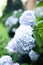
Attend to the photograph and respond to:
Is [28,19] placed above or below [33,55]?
above

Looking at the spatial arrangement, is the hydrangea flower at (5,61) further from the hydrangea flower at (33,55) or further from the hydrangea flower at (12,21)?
the hydrangea flower at (12,21)

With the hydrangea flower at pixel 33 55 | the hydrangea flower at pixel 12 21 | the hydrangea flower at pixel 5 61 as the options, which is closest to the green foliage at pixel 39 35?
the hydrangea flower at pixel 33 55

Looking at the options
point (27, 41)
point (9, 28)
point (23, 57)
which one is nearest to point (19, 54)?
point (23, 57)

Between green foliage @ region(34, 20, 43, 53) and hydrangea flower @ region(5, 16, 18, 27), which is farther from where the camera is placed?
hydrangea flower @ region(5, 16, 18, 27)

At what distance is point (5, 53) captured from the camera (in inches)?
42.6

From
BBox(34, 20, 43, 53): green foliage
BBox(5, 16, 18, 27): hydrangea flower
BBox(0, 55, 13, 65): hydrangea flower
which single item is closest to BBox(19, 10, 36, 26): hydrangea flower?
BBox(34, 20, 43, 53): green foliage

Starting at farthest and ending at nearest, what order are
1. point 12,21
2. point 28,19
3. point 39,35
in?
point 12,21
point 28,19
point 39,35

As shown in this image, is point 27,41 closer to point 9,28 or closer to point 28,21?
point 28,21

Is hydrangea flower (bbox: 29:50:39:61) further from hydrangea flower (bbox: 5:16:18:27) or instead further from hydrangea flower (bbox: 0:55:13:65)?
hydrangea flower (bbox: 5:16:18:27)

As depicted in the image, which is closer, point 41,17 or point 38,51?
point 38,51

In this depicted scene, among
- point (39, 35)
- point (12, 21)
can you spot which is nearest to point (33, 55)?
point (39, 35)

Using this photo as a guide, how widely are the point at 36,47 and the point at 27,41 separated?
0.18 ft

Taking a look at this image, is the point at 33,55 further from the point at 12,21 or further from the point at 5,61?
the point at 12,21

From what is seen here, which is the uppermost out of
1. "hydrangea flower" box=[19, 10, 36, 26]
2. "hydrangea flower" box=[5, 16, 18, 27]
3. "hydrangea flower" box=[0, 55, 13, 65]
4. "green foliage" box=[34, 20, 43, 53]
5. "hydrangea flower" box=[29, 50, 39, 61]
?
"hydrangea flower" box=[5, 16, 18, 27]
